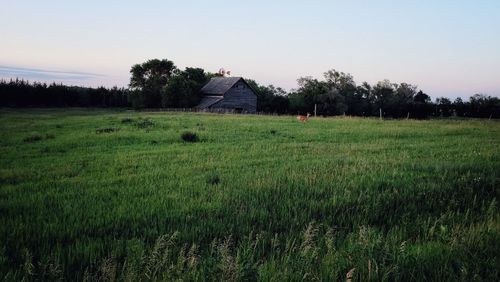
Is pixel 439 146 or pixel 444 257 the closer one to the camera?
pixel 444 257

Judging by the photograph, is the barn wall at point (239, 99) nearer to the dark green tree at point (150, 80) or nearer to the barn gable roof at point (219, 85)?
the barn gable roof at point (219, 85)

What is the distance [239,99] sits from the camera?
64188mm

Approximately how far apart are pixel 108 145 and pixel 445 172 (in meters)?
→ 12.5

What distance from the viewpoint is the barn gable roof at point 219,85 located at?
6294 centimetres

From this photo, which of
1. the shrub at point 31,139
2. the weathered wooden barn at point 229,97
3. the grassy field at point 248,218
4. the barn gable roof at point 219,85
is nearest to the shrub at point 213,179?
the grassy field at point 248,218

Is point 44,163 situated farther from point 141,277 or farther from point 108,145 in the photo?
point 141,277

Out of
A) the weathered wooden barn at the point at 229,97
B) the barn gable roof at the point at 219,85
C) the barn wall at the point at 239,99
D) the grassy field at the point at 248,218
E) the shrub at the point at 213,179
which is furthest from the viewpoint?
the barn gable roof at the point at 219,85

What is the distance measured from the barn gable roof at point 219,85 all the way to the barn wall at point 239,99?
0.72 metres

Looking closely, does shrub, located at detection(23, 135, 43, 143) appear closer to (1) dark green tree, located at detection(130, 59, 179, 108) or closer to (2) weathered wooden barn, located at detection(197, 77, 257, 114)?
(2) weathered wooden barn, located at detection(197, 77, 257, 114)

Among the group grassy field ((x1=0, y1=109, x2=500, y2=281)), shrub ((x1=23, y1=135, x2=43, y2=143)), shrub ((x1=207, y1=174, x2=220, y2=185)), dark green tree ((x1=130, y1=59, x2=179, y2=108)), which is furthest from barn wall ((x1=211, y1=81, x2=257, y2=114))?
shrub ((x1=207, y1=174, x2=220, y2=185))

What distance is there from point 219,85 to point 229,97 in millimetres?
4270

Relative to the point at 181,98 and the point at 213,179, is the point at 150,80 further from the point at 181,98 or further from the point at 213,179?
the point at 213,179

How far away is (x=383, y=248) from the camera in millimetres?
4355

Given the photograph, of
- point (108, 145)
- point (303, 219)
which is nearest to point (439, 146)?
point (303, 219)
